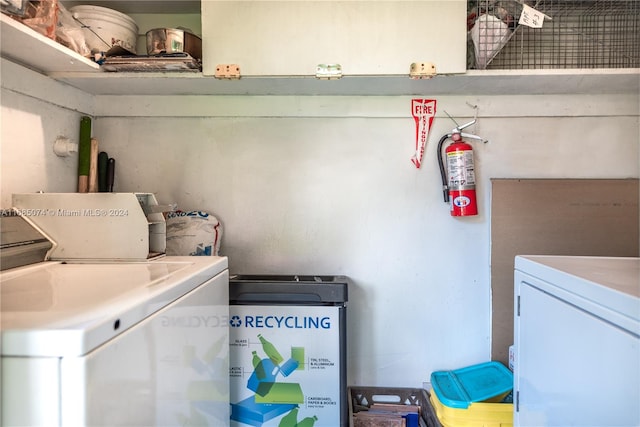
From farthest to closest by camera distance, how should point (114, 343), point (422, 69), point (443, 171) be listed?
point (443, 171) < point (422, 69) < point (114, 343)

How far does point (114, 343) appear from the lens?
570 millimetres

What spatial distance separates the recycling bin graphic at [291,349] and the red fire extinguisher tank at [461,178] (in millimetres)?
621

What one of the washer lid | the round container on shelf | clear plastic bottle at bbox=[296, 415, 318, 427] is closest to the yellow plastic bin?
clear plastic bottle at bbox=[296, 415, 318, 427]

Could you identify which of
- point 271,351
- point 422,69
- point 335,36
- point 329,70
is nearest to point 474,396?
point 271,351

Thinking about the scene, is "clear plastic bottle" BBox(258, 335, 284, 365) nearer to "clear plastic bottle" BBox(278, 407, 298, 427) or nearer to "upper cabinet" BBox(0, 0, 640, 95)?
"clear plastic bottle" BBox(278, 407, 298, 427)

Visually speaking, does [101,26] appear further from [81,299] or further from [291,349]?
[291,349]

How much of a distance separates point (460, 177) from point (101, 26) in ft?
5.12

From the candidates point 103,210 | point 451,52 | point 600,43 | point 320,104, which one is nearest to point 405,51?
point 451,52

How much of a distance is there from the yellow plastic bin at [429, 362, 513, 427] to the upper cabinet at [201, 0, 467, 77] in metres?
1.24

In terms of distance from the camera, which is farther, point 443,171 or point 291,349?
point 443,171

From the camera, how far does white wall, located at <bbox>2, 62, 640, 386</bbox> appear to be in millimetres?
1644

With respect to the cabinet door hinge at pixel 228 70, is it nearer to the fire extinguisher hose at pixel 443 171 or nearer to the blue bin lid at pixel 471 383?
the fire extinguisher hose at pixel 443 171

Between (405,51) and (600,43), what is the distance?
936 millimetres

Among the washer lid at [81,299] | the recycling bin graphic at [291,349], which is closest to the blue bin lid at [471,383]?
the recycling bin graphic at [291,349]
